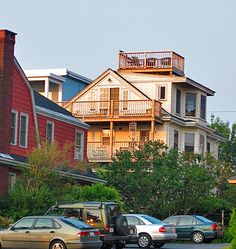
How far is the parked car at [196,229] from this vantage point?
41188 mm

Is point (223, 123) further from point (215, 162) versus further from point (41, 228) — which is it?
point (41, 228)

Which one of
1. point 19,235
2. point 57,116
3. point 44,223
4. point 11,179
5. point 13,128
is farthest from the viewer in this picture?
point 57,116

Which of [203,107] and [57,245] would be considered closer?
[57,245]

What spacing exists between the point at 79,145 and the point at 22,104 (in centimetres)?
757

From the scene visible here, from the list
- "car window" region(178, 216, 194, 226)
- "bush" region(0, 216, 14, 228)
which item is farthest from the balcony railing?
"bush" region(0, 216, 14, 228)

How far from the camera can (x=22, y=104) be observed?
39438 mm

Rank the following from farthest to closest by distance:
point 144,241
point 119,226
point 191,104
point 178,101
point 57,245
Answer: point 191,104 → point 178,101 → point 144,241 → point 119,226 → point 57,245

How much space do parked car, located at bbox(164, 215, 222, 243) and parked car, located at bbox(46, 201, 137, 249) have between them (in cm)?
1145

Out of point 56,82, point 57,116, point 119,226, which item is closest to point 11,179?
point 57,116

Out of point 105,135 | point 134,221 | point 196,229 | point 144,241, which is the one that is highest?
point 105,135

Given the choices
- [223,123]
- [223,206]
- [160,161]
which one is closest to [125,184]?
[160,161]

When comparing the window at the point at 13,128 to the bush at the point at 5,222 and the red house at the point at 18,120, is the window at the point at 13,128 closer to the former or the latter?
the red house at the point at 18,120

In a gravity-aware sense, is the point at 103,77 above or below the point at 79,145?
above

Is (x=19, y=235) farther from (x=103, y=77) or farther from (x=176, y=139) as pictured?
(x=176, y=139)
